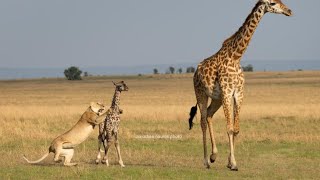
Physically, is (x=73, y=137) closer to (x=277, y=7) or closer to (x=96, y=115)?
(x=96, y=115)

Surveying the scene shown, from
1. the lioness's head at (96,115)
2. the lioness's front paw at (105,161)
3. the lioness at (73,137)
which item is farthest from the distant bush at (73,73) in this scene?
the lioness at (73,137)

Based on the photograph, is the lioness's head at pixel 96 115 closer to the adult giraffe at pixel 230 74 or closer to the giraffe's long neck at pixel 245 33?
the adult giraffe at pixel 230 74

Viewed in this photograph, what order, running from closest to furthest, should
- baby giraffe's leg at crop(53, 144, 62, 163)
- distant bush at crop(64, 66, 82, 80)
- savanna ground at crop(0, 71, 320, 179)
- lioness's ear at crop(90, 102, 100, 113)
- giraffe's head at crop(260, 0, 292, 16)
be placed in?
savanna ground at crop(0, 71, 320, 179), baby giraffe's leg at crop(53, 144, 62, 163), giraffe's head at crop(260, 0, 292, 16), lioness's ear at crop(90, 102, 100, 113), distant bush at crop(64, 66, 82, 80)

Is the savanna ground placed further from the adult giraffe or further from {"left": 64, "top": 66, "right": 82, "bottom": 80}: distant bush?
{"left": 64, "top": 66, "right": 82, "bottom": 80}: distant bush

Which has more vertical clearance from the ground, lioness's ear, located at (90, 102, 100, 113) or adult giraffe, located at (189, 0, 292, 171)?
adult giraffe, located at (189, 0, 292, 171)

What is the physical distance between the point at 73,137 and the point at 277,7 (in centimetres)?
472

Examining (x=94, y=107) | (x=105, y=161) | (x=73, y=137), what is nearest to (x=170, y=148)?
(x=105, y=161)

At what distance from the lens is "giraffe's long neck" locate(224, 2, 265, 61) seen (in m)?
13.9

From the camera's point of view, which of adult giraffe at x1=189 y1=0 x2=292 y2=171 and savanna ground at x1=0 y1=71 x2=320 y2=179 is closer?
savanna ground at x1=0 y1=71 x2=320 y2=179

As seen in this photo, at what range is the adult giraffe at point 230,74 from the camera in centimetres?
1357

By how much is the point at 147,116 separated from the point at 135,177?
601 inches

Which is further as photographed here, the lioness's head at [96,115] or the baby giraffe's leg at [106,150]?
the baby giraffe's leg at [106,150]

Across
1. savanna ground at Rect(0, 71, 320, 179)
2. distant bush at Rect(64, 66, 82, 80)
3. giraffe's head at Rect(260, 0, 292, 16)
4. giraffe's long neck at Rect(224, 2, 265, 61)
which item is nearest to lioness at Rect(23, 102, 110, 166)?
savanna ground at Rect(0, 71, 320, 179)

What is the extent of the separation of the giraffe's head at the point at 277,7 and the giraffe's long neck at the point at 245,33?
0.14 m
